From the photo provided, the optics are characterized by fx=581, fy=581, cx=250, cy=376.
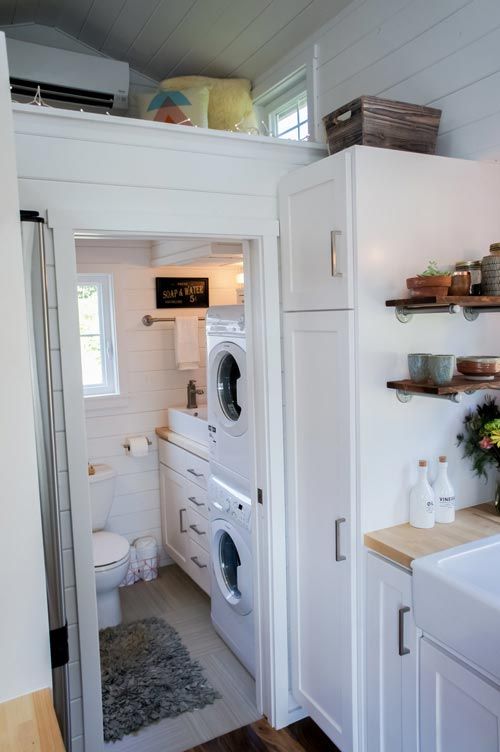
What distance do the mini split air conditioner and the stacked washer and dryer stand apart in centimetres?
117

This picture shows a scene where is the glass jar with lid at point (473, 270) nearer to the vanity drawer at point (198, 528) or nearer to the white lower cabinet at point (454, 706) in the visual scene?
the white lower cabinet at point (454, 706)

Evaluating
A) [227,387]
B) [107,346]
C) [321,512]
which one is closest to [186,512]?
[227,387]

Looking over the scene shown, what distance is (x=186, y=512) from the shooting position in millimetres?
3510

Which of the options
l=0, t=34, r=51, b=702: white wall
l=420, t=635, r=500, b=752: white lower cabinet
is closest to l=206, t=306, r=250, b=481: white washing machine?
l=420, t=635, r=500, b=752: white lower cabinet

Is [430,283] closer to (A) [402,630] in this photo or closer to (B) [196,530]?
(A) [402,630]

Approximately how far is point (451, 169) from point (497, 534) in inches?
48.3

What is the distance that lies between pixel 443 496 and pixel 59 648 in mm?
1281

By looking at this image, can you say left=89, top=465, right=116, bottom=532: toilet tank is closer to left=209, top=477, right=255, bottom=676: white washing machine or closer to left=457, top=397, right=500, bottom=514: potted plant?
left=209, top=477, right=255, bottom=676: white washing machine

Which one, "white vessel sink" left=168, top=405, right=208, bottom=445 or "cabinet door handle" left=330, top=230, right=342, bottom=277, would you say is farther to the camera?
"white vessel sink" left=168, top=405, right=208, bottom=445

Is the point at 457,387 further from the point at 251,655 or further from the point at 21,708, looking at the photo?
the point at 251,655

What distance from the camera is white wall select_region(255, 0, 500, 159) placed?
192 cm

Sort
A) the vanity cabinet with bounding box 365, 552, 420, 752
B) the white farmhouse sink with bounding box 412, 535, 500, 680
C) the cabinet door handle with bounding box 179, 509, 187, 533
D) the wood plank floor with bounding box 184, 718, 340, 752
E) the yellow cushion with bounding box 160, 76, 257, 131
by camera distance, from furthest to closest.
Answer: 1. the cabinet door handle with bounding box 179, 509, 187, 533
2. the yellow cushion with bounding box 160, 76, 257, 131
3. the wood plank floor with bounding box 184, 718, 340, 752
4. the vanity cabinet with bounding box 365, 552, 420, 752
5. the white farmhouse sink with bounding box 412, 535, 500, 680

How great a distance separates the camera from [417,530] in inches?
75.9

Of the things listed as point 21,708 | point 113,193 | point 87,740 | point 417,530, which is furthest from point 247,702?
point 113,193
